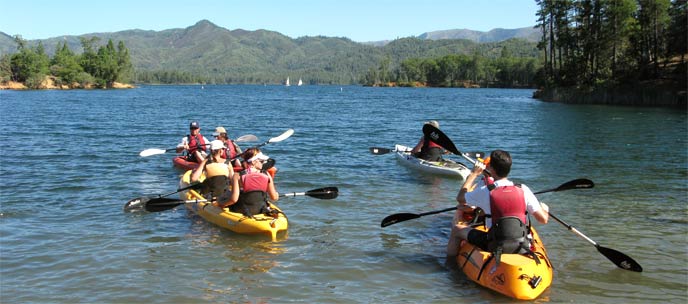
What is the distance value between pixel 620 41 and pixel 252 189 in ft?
205

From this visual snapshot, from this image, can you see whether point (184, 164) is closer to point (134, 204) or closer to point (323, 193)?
point (134, 204)

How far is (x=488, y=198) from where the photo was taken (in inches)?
312

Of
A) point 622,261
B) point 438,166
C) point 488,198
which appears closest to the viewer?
point 488,198

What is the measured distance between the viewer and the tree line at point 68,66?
428 feet

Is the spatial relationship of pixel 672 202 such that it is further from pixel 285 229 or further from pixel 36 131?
pixel 36 131

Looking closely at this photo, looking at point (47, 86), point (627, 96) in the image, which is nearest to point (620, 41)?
point (627, 96)

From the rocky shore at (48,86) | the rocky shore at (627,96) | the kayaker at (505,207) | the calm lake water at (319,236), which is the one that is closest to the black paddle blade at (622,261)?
the calm lake water at (319,236)

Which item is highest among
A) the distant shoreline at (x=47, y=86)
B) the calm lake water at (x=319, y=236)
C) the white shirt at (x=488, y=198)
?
the distant shoreline at (x=47, y=86)

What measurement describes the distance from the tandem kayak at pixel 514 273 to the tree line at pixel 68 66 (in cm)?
13986

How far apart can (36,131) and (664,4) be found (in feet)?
194

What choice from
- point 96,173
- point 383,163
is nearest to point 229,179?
point 96,173

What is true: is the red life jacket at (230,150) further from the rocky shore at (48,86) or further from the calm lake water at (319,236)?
the rocky shore at (48,86)

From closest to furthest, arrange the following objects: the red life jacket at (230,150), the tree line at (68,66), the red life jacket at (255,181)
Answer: the red life jacket at (255,181), the red life jacket at (230,150), the tree line at (68,66)

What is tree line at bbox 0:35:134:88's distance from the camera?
130m
